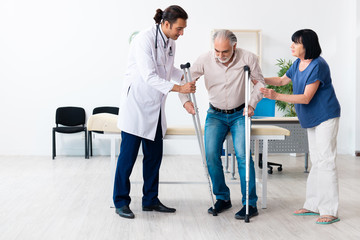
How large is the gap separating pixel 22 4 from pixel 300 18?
13.3 feet

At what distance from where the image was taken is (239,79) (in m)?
2.73

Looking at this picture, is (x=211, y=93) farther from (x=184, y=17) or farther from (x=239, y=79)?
(x=184, y=17)

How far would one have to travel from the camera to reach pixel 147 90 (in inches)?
103

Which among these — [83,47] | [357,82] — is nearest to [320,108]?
[357,82]

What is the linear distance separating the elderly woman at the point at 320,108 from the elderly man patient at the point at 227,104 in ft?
0.76

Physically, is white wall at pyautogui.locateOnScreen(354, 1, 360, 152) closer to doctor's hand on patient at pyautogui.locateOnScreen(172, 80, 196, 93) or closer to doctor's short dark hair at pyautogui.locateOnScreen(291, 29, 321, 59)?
doctor's short dark hair at pyautogui.locateOnScreen(291, 29, 321, 59)

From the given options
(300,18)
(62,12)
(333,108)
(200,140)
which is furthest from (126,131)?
(300,18)

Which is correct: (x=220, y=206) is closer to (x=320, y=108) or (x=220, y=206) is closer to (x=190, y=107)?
(x=190, y=107)

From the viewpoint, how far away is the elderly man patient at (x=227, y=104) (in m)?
2.70

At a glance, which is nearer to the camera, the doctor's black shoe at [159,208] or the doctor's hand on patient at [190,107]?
the doctor's hand on patient at [190,107]

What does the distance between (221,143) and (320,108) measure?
0.68m

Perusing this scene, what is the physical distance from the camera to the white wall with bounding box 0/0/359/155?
5.80 meters

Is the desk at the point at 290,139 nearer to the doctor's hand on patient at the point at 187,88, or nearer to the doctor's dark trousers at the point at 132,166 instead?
the doctor's dark trousers at the point at 132,166

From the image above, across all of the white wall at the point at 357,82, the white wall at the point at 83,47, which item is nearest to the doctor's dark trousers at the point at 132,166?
the white wall at the point at 83,47
